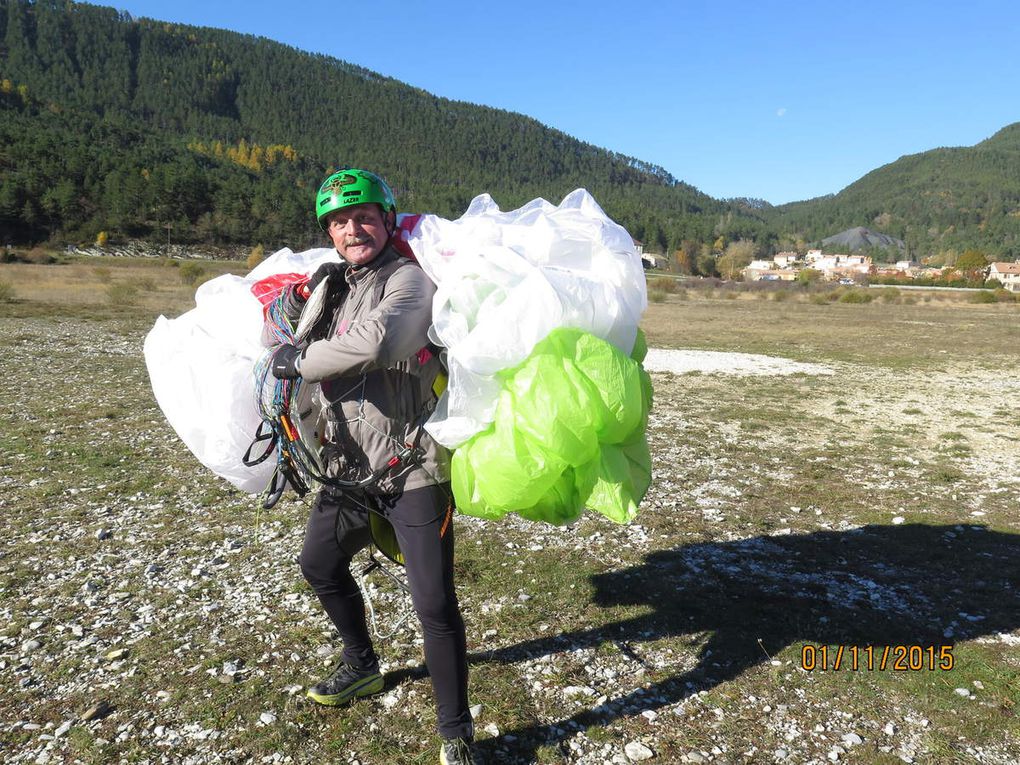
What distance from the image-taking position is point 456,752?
2814 millimetres

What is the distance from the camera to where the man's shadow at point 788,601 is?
365cm

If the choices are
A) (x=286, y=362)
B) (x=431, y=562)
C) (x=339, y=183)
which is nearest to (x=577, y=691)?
(x=431, y=562)

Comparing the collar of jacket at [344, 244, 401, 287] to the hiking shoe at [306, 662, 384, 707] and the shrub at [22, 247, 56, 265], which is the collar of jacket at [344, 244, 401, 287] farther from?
the shrub at [22, 247, 56, 265]

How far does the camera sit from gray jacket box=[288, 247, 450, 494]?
2623 millimetres

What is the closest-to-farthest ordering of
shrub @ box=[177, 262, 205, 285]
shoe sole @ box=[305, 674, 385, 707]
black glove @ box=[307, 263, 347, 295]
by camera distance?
black glove @ box=[307, 263, 347, 295] → shoe sole @ box=[305, 674, 385, 707] → shrub @ box=[177, 262, 205, 285]

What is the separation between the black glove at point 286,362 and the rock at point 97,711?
1984 millimetres

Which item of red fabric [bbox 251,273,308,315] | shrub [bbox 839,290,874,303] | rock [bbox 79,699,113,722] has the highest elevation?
red fabric [bbox 251,273,308,315]

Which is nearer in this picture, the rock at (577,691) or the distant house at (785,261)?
the rock at (577,691)

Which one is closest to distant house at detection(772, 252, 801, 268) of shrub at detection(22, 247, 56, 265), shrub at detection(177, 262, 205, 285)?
shrub at detection(177, 262, 205, 285)

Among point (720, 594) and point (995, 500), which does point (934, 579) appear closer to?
point (720, 594)

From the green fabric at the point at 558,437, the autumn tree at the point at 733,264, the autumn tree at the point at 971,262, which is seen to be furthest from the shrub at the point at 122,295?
the autumn tree at the point at 971,262

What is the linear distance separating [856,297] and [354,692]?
5374cm

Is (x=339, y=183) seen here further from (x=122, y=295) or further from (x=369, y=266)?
(x=122, y=295)
